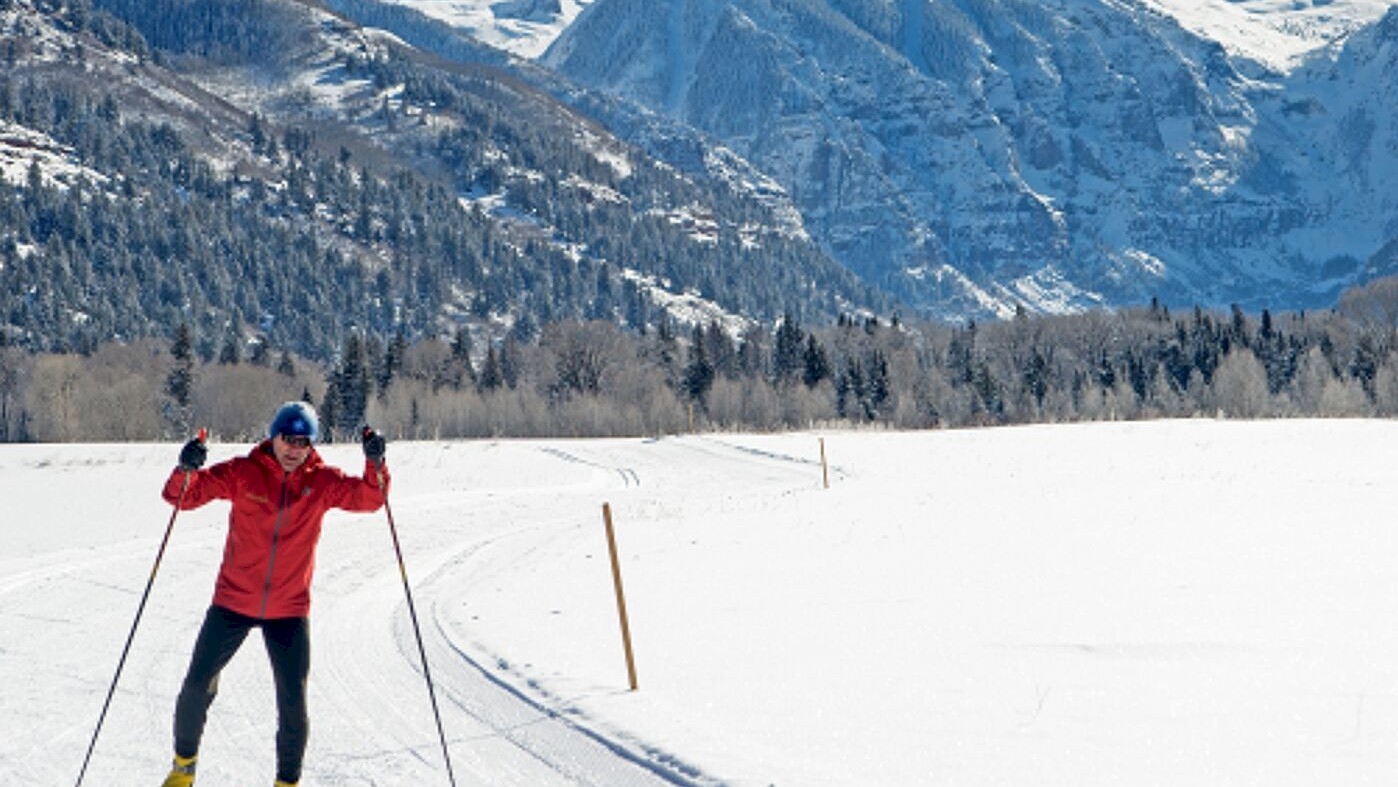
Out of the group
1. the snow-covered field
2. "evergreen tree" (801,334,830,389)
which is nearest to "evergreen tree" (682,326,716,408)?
"evergreen tree" (801,334,830,389)

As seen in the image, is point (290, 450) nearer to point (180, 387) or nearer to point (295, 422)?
point (295, 422)

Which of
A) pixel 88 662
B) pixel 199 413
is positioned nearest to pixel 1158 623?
pixel 88 662

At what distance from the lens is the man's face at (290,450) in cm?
831

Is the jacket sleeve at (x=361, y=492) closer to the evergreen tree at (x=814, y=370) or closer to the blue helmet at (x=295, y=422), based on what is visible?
the blue helmet at (x=295, y=422)

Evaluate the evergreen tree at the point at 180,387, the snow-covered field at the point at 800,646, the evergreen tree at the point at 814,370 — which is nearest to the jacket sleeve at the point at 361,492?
the snow-covered field at the point at 800,646

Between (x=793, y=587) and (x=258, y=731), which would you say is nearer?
(x=258, y=731)

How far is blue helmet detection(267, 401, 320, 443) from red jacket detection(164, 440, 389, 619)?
192mm

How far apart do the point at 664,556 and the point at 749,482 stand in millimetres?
17899

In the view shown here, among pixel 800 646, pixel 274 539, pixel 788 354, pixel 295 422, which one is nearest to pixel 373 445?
pixel 295 422

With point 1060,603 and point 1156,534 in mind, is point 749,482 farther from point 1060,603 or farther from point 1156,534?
point 1060,603

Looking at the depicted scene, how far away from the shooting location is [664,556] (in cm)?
2145

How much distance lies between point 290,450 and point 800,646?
6.23 meters

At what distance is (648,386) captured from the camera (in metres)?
129

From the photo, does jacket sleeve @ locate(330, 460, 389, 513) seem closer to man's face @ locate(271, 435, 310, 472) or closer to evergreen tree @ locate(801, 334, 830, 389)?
man's face @ locate(271, 435, 310, 472)
